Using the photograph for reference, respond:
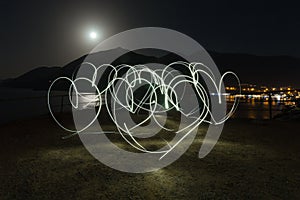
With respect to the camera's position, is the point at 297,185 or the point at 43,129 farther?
the point at 43,129

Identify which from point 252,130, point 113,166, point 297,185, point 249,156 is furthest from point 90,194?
point 252,130

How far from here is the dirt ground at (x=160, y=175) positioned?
377 cm

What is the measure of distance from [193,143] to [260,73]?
190m

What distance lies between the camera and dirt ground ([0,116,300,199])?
3768mm

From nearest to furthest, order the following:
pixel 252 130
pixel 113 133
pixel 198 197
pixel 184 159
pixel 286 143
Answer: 1. pixel 198 197
2. pixel 184 159
3. pixel 286 143
4. pixel 113 133
5. pixel 252 130

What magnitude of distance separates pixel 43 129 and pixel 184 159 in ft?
→ 20.3

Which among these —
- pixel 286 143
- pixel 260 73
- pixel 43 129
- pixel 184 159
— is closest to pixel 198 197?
pixel 184 159

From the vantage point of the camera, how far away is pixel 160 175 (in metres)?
4.59

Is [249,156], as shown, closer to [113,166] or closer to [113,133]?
[113,166]

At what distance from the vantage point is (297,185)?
13.3 feet

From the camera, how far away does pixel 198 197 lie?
3635mm

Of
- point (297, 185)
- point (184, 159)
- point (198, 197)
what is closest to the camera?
point (198, 197)

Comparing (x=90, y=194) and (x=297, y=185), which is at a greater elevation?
(x=90, y=194)

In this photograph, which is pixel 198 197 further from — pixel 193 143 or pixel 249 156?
pixel 193 143
